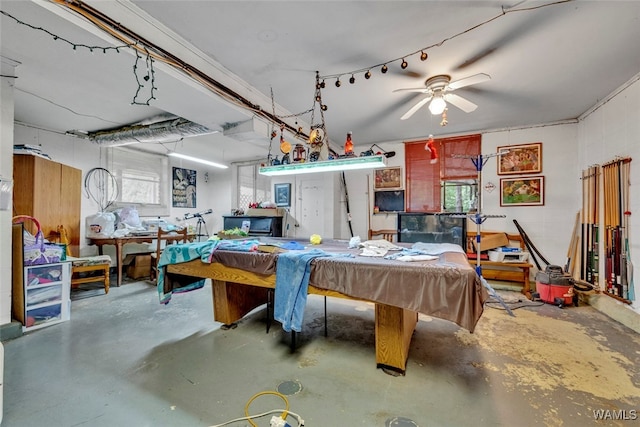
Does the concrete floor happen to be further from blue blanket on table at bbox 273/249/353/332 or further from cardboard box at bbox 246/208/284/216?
cardboard box at bbox 246/208/284/216

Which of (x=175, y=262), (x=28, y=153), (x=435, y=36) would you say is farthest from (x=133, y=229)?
(x=435, y=36)

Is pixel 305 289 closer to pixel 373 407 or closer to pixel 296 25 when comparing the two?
pixel 373 407

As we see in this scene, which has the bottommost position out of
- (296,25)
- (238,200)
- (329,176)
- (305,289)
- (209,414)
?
(209,414)

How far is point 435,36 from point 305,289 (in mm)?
2621

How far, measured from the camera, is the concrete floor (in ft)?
5.54

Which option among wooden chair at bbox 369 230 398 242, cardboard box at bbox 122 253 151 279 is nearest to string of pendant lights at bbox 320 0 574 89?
wooden chair at bbox 369 230 398 242

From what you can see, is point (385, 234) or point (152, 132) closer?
point (152, 132)

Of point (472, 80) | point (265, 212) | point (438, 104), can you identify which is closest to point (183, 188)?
point (265, 212)

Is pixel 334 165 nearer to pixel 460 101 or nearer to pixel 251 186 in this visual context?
pixel 460 101

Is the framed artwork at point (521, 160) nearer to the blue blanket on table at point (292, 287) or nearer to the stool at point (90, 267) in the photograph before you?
the blue blanket on table at point (292, 287)

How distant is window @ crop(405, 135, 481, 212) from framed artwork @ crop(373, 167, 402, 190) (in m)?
0.20

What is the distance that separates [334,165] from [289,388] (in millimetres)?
2150

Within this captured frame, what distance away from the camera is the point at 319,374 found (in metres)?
2.12

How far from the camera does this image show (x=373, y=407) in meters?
1.75
